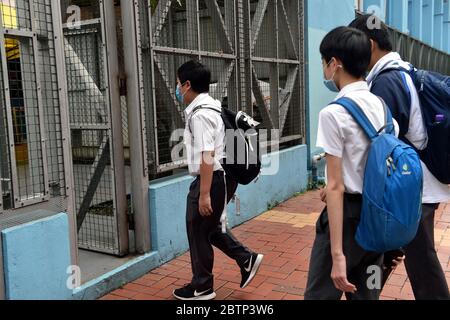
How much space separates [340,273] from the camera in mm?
2047

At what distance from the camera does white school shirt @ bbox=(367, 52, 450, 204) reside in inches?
102

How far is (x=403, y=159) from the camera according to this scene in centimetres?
198

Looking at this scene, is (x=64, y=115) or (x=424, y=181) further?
(x=64, y=115)

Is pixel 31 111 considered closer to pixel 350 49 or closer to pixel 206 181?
pixel 206 181

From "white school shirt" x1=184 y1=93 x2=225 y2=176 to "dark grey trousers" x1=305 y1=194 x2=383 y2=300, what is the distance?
4.10 feet

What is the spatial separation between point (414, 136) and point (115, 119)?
2439 mm

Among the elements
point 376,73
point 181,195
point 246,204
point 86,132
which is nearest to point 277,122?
point 246,204

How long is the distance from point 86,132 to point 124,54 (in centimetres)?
83

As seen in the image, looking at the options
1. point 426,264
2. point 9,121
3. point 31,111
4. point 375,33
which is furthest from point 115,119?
point 426,264

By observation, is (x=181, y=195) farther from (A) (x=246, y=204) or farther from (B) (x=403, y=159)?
(B) (x=403, y=159)

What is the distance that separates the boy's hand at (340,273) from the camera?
6.72 ft

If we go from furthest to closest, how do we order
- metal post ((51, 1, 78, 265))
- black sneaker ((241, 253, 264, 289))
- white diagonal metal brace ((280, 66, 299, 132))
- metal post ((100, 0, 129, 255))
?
white diagonal metal brace ((280, 66, 299, 132)), metal post ((100, 0, 129, 255)), black sneaker ((241, 253, 264, 289)), metal post ((51, 1, 78, 265))

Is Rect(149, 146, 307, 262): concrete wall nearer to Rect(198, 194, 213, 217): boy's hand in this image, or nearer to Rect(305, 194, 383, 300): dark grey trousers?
Rect(198, 194, 213, 217): boy's hand

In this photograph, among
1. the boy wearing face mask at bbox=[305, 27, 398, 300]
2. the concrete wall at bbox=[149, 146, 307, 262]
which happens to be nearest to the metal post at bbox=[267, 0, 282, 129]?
the concrete wall at bbox=[149, 146, 307, 262]
